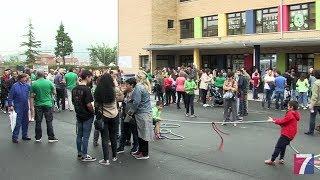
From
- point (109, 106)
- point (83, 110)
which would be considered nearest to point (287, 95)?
point (109, 106)

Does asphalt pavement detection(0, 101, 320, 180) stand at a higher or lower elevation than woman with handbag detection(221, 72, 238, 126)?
lower

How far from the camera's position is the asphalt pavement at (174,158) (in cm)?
843

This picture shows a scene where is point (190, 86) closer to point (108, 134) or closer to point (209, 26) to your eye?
point (108, 134)

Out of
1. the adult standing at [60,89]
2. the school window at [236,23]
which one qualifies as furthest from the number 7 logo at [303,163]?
the school window at [236,23]

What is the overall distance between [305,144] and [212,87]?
1039 centimetres

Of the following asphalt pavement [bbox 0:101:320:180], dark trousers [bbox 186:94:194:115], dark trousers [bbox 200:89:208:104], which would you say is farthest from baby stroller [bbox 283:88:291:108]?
asphalt pavement [bbox 0:101:320:180]

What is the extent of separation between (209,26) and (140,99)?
29813 mm

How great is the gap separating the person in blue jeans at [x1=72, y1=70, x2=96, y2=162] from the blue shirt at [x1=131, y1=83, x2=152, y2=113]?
0.89 metres

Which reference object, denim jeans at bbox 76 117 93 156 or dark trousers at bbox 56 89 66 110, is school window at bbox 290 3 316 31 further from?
denim jeans at bbox 76 117 93 156

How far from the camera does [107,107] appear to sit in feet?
30.5

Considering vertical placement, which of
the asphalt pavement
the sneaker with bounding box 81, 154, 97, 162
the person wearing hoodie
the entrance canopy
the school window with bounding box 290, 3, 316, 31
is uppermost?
the school window with bounding box 290, 3, 316, 31

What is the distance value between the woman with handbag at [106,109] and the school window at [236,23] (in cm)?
2753

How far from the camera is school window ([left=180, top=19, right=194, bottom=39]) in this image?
40.6m

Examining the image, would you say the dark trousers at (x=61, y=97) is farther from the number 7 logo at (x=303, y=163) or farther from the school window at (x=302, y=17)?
the school window at (x=302, y=17)
